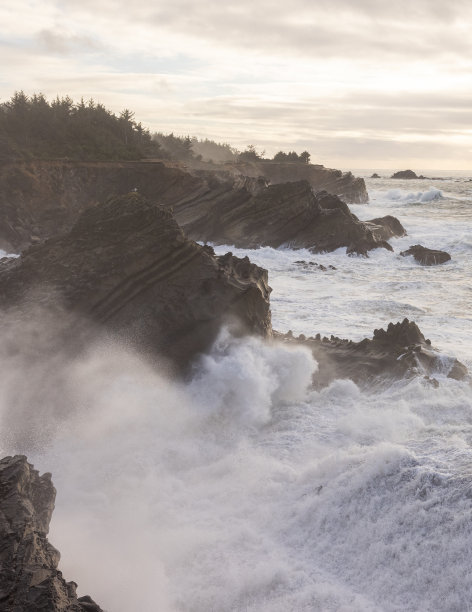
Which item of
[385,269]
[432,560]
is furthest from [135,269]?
[385,269]

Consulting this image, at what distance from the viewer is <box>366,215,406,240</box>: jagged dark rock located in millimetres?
34812

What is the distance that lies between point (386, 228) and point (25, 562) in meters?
33.3

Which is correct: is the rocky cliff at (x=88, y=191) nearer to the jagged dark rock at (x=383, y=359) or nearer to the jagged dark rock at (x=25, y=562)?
the jagged dark rock at (x=383, y=359)

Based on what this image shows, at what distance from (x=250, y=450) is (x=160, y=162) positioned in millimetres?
30831

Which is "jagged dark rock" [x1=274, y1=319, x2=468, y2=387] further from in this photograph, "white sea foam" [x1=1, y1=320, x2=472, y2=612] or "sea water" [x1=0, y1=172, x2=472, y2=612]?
"white sea foam" [x1=1, y1=320, x2=472, y2=612]

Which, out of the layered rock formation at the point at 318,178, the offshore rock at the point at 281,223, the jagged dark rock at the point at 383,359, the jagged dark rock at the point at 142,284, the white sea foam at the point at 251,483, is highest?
the layered rock formation at the point at 318,178

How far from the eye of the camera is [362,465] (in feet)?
26.4

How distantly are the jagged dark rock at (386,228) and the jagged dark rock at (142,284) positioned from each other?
22.7 metres

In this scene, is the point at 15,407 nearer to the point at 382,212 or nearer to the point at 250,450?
the point at 250,450

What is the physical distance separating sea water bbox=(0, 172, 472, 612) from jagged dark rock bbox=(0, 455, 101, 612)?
1.21 m

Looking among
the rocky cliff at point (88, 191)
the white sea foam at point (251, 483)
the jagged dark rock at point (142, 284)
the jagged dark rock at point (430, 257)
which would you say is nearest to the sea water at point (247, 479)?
the white sea foam at point (251, 483)

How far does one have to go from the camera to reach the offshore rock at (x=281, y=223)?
32.1 meters

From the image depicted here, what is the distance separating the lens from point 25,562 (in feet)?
18.1

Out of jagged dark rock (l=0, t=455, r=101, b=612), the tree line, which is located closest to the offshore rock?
the tree line
